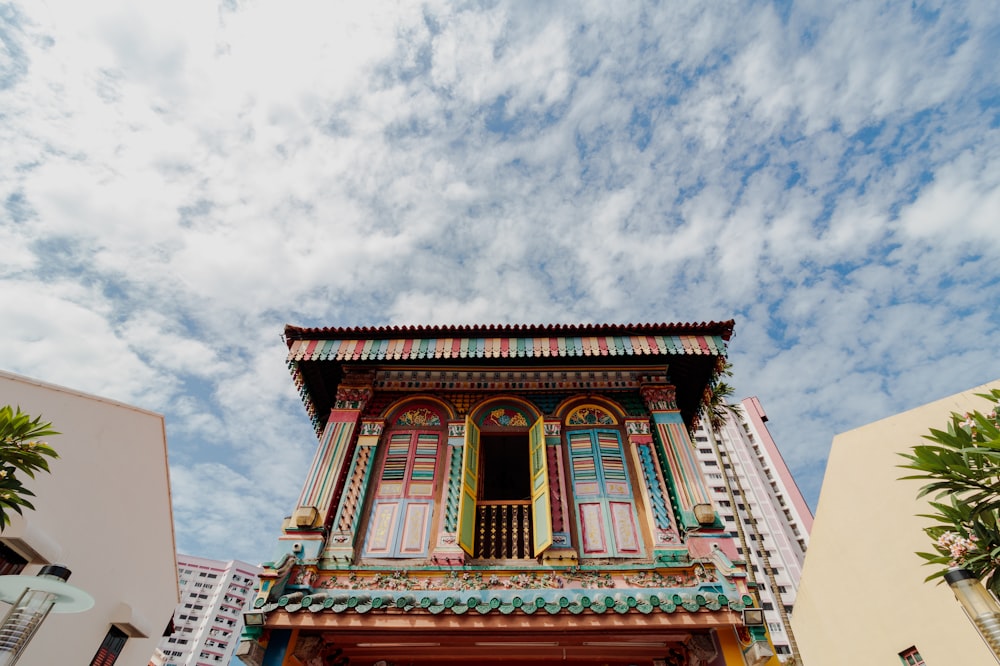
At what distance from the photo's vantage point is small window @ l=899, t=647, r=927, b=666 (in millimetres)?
10216

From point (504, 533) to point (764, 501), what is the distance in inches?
2306

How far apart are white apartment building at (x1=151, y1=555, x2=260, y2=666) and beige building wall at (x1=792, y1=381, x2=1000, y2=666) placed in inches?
2944

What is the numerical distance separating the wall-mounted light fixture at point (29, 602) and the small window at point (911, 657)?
13.9 meters

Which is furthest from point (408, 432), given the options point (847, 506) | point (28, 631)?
point (847, 506)

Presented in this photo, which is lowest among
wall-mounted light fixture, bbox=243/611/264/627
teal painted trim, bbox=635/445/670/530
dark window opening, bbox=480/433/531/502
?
wall-mounted light fixture, bbox=243/611/264/627

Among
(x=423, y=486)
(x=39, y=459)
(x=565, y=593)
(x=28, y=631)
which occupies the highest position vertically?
(x=423, y=486)

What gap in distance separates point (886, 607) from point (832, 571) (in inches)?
75.5

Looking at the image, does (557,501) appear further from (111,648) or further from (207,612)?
(207,612)

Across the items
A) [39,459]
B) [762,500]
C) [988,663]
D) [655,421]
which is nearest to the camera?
[39,459]

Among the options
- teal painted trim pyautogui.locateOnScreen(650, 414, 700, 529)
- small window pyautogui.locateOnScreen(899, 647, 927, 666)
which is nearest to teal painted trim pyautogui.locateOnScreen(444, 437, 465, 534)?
teal painted trim pyautogui.locateOnScreen(650, 414, 700, 529)

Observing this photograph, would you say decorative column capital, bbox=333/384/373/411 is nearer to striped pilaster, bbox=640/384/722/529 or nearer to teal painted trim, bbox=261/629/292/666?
teal painted trim, bbox=261/629/292/666

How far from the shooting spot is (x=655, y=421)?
7.89 m

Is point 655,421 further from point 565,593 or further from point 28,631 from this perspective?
point 28,631

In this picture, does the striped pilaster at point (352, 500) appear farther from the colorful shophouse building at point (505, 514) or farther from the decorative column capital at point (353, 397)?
the decorative column capital at point (353, 397)
